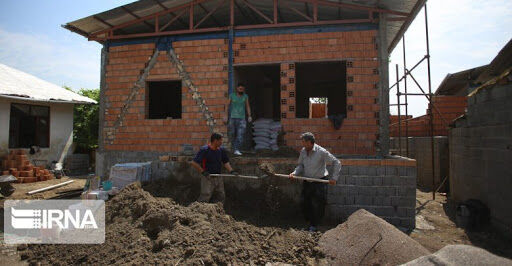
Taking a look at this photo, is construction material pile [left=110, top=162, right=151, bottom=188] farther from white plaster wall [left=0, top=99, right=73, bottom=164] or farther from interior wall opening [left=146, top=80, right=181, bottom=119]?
white plaster wall [left=0, top=99, right=73, bottom=164]

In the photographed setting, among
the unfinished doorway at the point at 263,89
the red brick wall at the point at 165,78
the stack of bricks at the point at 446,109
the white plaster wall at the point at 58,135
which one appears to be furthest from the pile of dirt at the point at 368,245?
the white plaster wall at the point at 58,135

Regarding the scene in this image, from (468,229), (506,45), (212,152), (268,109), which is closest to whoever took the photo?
(212,152)

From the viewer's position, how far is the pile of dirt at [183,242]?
372 cm

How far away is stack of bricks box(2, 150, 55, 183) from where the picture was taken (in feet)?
34.4

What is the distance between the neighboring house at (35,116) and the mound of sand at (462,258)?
1366 cm

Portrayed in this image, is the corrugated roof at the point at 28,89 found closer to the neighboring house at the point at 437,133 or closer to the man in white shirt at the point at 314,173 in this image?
the man in white shirt at the point at 314,173

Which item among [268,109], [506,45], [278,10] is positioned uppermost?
[278,10]

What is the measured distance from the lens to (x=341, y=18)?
Result: 761 centimetres

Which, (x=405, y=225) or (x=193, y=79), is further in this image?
(x=193, y=79)

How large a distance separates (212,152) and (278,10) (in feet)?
14.9

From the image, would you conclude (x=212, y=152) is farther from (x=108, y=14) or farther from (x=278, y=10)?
(x=108, y=14)

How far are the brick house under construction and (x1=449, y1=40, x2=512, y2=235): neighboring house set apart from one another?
67.8 inches

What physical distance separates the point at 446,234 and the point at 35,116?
15.0 meters

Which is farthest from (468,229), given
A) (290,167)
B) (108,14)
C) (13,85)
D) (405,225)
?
(13,85)
